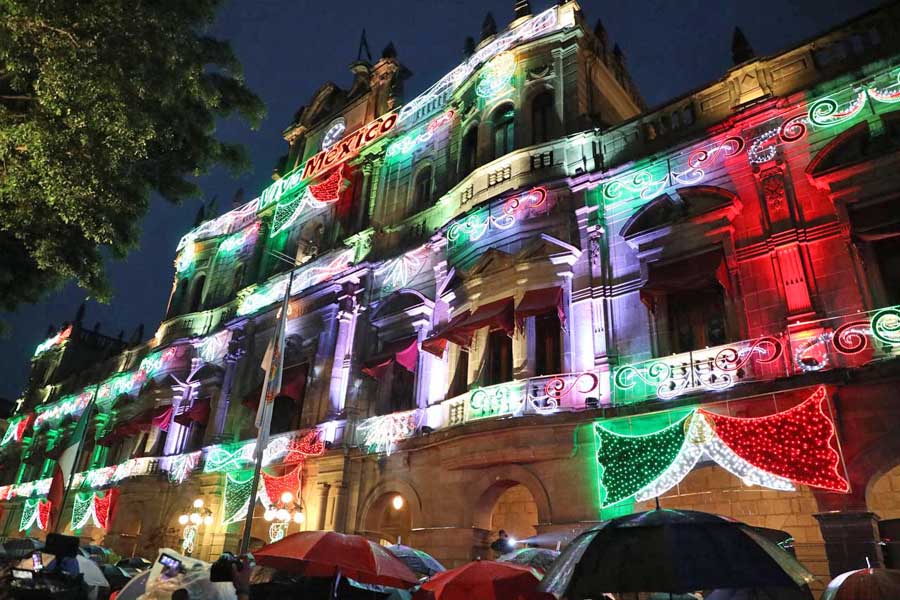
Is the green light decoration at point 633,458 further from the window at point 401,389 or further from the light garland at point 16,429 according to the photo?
the light garland at point 16,429

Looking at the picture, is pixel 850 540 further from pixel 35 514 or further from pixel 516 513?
pixel 35 514

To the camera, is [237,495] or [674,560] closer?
[674,560]

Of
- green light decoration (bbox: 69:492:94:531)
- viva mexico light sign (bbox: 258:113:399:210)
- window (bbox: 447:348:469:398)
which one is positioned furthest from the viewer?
green light decoration (bbox: 69:492:94:531)

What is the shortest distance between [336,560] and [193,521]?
15965mm

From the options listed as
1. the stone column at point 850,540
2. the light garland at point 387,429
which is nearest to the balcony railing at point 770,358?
the stone column at point 850,540

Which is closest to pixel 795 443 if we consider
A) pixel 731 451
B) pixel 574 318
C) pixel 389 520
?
pixel 731 451

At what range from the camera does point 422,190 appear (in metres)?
20.2

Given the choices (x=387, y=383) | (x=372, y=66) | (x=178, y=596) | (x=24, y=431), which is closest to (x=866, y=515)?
(x=178, y=596)

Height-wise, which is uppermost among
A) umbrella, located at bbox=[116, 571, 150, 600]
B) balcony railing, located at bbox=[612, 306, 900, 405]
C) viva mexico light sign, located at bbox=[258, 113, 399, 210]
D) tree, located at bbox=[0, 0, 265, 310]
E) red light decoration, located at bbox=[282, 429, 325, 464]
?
viva mexico light sign, located at bbox=[258, 113, 399, 210]

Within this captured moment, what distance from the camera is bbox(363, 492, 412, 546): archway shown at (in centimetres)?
1566

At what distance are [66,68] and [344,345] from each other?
11079 mm

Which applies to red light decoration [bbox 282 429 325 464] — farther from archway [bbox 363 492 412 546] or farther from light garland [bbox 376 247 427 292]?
light garland [bbox 376 247 427 292]

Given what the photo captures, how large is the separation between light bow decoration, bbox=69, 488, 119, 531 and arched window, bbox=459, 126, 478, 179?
1845 cm

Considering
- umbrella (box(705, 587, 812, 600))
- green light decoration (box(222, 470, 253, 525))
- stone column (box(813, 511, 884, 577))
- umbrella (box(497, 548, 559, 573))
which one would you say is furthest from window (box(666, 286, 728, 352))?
green light decoration (box(222, 470, 253, 525))
